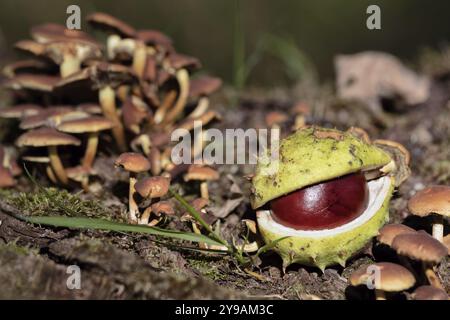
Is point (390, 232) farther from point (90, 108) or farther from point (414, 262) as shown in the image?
point (90, 108)

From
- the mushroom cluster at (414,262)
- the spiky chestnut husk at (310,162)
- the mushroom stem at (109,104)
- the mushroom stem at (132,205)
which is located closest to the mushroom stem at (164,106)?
the mushroom stem at (109,104)

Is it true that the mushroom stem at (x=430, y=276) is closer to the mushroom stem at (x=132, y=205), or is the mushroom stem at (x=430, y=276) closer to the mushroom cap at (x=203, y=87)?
the mushroom stem at (x=132, y=205)

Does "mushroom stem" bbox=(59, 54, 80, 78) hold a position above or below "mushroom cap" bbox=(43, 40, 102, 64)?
below

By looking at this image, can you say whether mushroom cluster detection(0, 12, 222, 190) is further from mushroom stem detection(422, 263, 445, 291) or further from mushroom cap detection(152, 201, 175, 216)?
mushroom stem detection(422, 263, 445, 291)

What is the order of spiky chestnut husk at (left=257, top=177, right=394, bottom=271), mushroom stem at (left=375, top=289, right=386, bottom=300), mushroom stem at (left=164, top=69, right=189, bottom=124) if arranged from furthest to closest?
mushroom stem at (left=164, top=69, right=189, bottom=124) → spiky chestnut husk at (left=257, top=177, right=394, bottom=271) → mushroom stem at (left=375, top=289, right=386, bottom=300)

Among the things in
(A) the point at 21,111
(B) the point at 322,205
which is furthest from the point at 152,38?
(B) the point at 322,205

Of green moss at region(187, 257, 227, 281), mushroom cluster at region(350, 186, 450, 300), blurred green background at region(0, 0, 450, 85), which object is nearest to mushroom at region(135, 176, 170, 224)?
green moss at region(187, 257, 227, 281)

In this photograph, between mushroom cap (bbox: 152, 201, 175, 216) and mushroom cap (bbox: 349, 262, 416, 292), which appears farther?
mushroom cap (bbox: 152, 201, 175, 216)

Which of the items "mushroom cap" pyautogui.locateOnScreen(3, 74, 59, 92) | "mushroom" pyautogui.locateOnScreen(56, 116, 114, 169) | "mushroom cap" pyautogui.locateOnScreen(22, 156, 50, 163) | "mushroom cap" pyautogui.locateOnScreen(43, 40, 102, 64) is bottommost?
"mushroom cap" pyautogui.locateOnScreen(22, 156, 50, 163)
